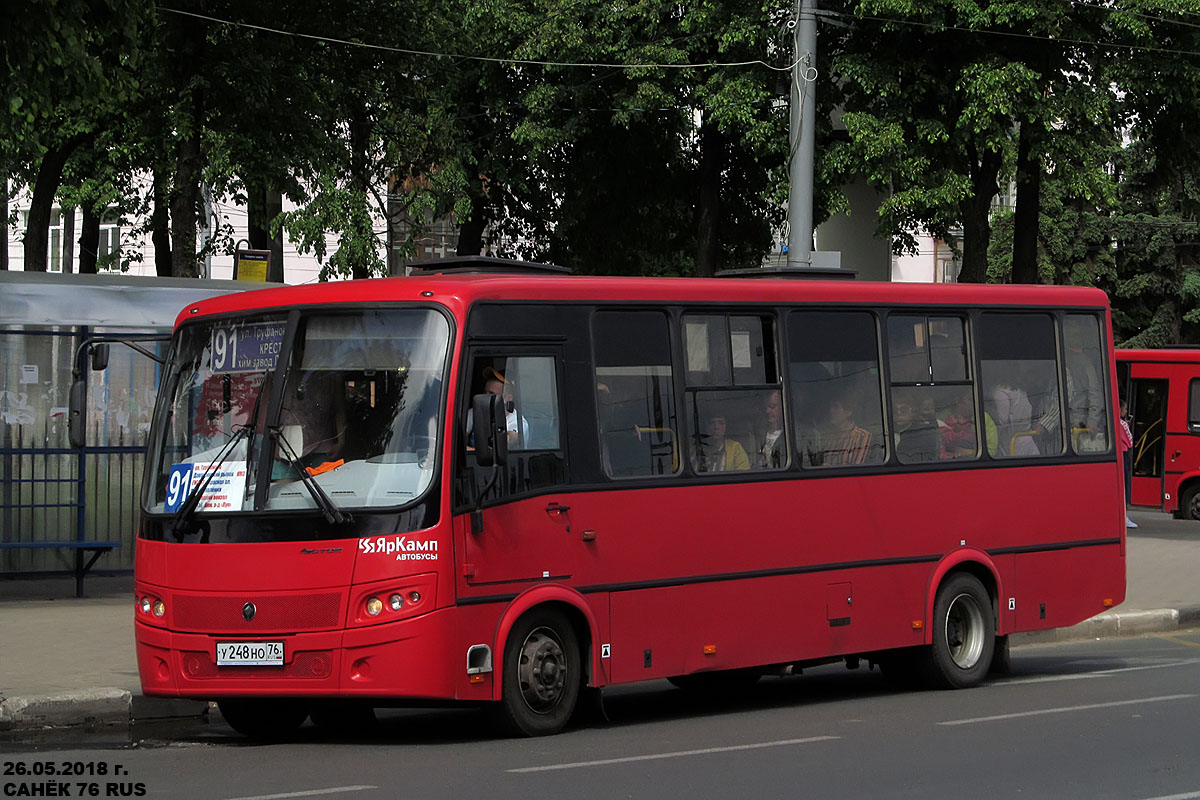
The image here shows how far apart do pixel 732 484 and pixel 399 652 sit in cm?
292

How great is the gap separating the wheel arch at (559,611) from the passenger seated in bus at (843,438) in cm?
251

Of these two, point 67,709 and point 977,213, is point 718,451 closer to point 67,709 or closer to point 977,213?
point 67,709

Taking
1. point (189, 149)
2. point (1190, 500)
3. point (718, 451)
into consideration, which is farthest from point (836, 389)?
point (1190, 500)

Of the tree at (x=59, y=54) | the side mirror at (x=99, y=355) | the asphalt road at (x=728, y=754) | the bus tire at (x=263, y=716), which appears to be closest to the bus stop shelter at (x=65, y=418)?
the tree at (x=59, y=54)

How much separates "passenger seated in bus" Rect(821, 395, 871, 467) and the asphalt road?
1.71m

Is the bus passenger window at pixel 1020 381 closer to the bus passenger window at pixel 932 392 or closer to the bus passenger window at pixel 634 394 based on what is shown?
the bus passenger window at pixel 932 392

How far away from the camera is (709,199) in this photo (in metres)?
34.7

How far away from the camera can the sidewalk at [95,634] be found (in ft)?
36.7

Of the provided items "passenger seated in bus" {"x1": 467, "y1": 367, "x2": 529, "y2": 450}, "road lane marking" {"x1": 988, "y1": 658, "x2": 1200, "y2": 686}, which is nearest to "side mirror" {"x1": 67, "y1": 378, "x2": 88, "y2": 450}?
"passenger seated in bus" {"x1": 467, "y1": 367, "x2": 529, "y2": 450}

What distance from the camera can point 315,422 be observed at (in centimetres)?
1013

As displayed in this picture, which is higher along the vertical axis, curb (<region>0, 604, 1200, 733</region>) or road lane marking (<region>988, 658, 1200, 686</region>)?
curb (<region>0, 604, 1200, 733</region>)

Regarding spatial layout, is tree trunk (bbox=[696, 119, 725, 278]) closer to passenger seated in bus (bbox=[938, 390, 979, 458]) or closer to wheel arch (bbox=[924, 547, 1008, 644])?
passenger seated in bus (bbox=[938, 390, 979, 458])

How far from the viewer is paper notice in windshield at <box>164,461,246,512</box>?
1021 centimetres

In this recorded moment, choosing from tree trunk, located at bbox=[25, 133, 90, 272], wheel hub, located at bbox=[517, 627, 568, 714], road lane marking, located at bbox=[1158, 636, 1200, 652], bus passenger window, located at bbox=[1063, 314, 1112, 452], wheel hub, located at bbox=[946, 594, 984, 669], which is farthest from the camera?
tree trunk, located at bbox=[25, 133, 90, 272]
